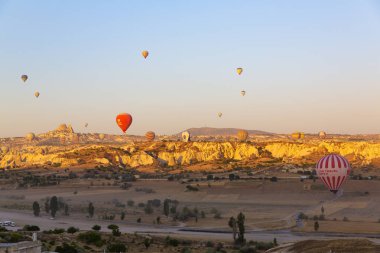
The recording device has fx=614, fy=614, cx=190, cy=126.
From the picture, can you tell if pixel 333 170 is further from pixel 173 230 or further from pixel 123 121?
pixel 123 121

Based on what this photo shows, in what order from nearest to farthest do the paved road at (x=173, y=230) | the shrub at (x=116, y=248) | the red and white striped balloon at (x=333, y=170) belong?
the shrub at (x=116, y=248) < the paved road at (x=173, y=230) < the red and white striped balloon at (x=333, y=170)

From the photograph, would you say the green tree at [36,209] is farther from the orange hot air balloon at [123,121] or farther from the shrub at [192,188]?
the orange hot air balloon at [123,121]

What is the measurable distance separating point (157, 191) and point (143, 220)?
87.4 feet

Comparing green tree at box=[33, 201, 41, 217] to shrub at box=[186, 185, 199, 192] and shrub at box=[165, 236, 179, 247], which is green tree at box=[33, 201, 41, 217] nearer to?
shrub at box=[186, 185, 199, 192]

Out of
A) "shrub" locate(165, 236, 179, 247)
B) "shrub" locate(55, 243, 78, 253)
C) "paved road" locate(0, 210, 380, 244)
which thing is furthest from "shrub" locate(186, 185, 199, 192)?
"shrub" locate(55, 243, 78, 253)

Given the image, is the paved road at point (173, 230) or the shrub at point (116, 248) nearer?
the shrub at point (116, 248)

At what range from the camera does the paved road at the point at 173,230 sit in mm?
49375

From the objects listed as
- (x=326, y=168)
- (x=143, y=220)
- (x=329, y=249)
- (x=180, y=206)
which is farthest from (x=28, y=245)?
(x=180, y=206)

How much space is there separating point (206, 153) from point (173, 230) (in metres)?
95.4

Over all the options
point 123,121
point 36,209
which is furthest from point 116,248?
point 123,121

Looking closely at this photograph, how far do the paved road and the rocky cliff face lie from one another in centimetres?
7066

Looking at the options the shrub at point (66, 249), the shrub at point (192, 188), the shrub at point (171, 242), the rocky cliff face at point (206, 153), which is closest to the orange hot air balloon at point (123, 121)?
the shrub at point (192, 188)

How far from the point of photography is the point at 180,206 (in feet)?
249

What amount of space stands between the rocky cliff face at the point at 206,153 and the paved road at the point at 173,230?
70655 mm
